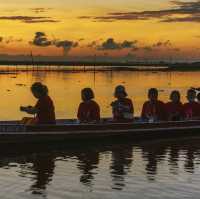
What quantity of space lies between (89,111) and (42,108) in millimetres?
1913

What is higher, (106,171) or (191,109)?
(191,109)

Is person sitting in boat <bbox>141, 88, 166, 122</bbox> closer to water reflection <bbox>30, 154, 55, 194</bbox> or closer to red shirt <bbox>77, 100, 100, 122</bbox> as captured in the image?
red shirt <bbox>77, 100, 100, 122</bbox>

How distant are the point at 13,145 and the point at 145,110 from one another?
555 cm

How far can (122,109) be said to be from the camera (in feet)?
64.0

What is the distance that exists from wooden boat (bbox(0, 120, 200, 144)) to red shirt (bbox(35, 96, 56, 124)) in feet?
0.81

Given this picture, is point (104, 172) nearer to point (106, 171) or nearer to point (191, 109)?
point (106, 171)

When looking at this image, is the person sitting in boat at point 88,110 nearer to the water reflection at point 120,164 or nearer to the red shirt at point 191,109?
the water reflection at point 120,164

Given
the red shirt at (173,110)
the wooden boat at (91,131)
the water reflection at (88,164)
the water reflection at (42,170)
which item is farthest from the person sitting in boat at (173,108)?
the water reflection at (42,170)

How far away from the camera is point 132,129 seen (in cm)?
1952

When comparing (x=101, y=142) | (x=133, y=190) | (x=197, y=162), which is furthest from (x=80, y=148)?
(x=133, y=190)

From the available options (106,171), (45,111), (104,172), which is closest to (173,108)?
(45,111)

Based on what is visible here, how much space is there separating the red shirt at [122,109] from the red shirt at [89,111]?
0.80m

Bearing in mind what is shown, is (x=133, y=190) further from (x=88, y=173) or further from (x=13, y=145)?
(x=13, y=145)

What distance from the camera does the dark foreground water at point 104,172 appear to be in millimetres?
11992
